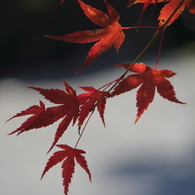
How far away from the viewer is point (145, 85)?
1.38 ft

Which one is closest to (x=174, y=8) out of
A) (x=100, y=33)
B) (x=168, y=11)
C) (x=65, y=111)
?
(x=168, y=11)

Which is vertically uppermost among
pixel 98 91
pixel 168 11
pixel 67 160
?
pixel 168 11

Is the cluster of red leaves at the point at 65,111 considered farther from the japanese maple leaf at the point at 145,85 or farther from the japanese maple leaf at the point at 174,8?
the japanese maple leaf at the point at 174,8

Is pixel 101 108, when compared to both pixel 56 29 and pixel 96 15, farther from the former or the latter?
pixel 56 29

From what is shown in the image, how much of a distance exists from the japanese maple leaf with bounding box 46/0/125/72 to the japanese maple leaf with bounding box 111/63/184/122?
0.04 metres

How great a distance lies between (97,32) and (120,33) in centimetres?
4

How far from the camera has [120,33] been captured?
0.42 m

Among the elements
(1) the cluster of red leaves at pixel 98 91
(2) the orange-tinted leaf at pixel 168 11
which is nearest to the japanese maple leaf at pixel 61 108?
(1) the cluster of red leaves at pixel 98 91

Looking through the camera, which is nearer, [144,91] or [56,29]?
[144,91]

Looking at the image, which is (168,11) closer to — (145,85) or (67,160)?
(145,85)

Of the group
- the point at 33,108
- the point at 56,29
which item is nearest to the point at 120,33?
the point at 33,108

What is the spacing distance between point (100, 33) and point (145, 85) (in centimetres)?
10

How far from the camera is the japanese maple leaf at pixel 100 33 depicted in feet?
1.29

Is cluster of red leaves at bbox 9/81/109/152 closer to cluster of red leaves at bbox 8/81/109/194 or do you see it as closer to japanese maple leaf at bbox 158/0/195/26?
cluster of red leaves at bbox 8/81/109/194
